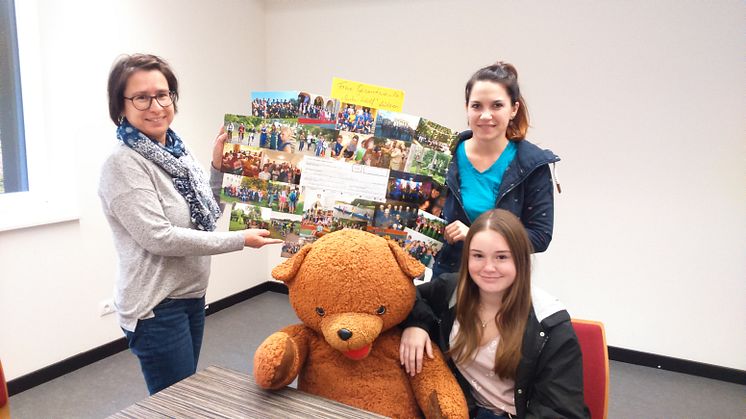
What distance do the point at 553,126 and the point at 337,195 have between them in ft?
6.70

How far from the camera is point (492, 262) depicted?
1122 millimetres

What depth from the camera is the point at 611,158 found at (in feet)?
8.82

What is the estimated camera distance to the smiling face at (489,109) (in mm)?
1281

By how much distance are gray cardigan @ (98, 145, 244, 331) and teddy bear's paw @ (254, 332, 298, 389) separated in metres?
0.35

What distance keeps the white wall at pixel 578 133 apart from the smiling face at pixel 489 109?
1672mm

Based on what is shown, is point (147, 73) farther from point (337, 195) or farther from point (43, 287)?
point (43, 287)

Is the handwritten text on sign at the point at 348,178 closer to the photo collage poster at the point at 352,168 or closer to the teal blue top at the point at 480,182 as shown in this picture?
the photo collage poster at the point at 352,168

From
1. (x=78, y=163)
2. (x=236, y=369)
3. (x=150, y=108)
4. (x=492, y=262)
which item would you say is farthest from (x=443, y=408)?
(x=78, y=163)

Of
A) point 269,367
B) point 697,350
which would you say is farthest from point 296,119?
point 697,350

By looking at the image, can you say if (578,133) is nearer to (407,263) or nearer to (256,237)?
(407,263)

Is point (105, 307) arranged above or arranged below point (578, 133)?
below

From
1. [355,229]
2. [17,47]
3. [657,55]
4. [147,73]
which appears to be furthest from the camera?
[657,55]

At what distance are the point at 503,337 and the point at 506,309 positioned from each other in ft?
0.22

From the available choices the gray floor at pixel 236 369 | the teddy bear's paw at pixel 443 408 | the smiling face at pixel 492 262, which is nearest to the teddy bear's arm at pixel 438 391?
the teddy bear's paw at pixel 443 408
